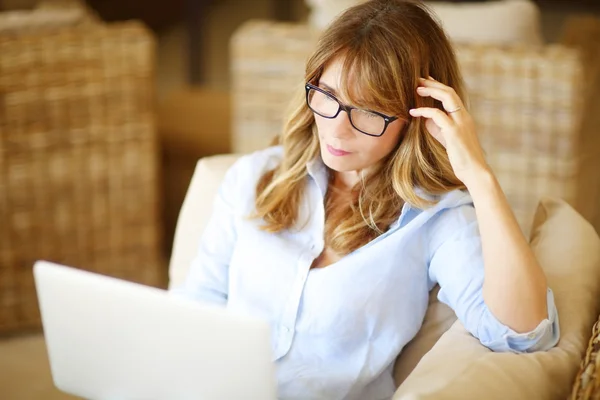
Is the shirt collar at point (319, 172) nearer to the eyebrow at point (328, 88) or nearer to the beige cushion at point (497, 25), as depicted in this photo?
Result: the eyebrow at point (328, 88)

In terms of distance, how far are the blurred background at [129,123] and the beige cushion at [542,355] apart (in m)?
0.85

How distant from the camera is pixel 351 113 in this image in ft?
4.47

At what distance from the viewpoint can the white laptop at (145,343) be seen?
1.09 m

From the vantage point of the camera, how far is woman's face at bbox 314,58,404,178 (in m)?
1.37

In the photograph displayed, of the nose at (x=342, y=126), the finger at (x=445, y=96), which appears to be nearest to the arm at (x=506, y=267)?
the finger at (x=445, y=96)

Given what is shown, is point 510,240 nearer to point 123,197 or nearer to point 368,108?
point 368,108

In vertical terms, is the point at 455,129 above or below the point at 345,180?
above

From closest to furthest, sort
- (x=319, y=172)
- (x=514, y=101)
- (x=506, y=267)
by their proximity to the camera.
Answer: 1. (x=506, y=267)
2. (x=319, y=172)
3. (x=514, y=101)

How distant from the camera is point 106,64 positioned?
2.38m

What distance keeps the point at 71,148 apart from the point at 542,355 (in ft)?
5.03

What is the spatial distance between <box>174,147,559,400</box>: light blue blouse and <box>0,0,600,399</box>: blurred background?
0.99 meters

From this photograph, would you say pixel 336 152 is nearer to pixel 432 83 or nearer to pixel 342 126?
Answer: pixel 342 126

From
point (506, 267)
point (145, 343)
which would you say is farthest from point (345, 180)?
point (145, 343)

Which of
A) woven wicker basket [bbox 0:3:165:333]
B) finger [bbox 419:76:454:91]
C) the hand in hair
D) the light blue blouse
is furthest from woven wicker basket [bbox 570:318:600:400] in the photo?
woven wicker basket [bbox 0:3:165:333]
